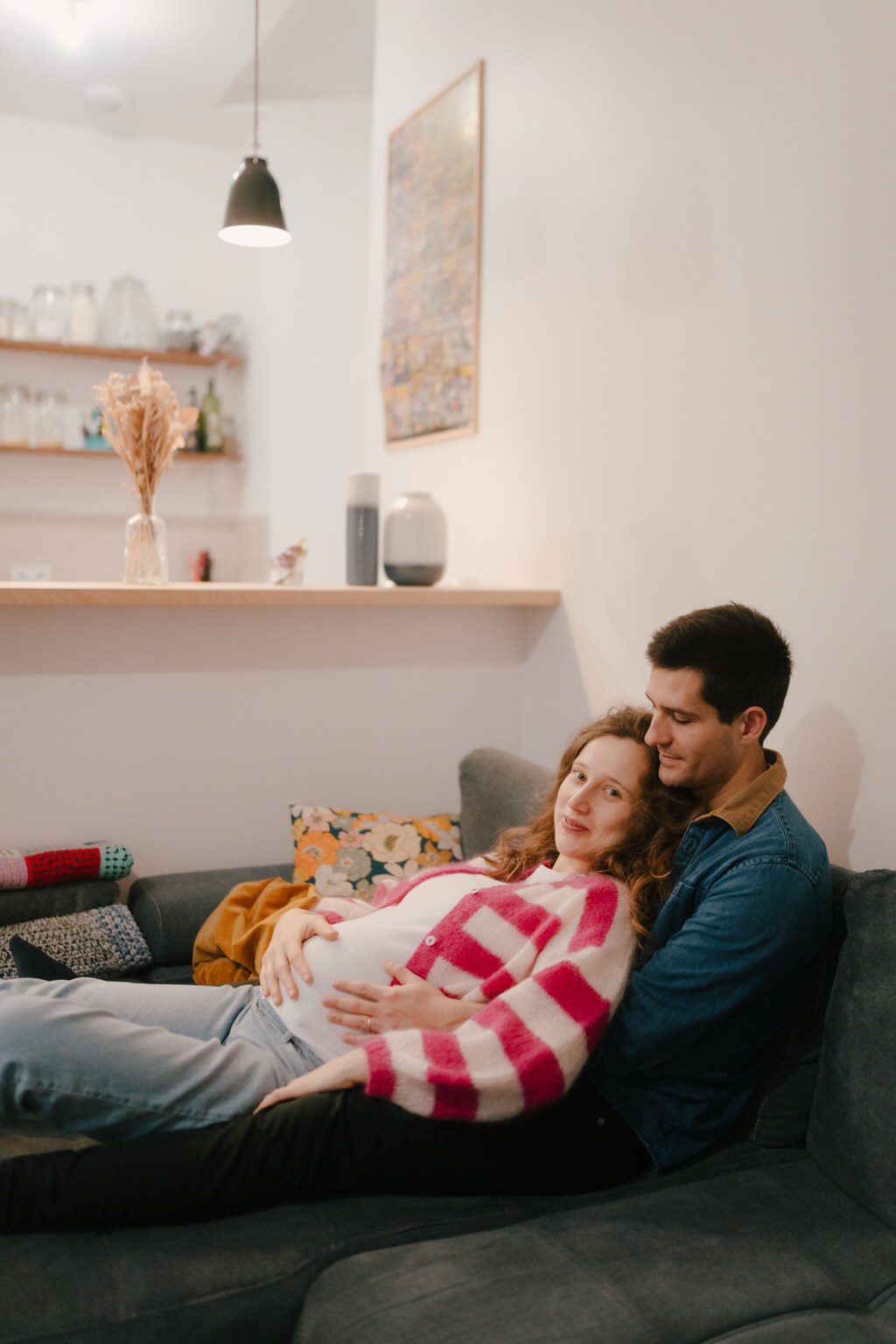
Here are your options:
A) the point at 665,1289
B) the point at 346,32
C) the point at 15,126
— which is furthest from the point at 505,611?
the point at 15,126

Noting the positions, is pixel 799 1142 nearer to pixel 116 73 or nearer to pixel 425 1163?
pixel 425 1163

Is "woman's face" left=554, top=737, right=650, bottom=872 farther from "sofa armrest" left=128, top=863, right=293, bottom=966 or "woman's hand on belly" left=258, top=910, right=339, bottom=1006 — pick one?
"sofa armrest" left=128, top=863, right=293, bottom=966

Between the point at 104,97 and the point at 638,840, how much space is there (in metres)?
4.12

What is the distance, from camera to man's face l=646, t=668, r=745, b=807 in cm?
148

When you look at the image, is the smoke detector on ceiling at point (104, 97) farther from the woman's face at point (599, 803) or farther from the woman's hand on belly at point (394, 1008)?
the woman's hand on belly at point (394, 1008)

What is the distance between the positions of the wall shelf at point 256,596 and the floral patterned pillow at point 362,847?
1.52 ft

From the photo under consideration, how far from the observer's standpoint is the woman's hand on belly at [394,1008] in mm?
1405

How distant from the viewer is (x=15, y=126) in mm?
4484

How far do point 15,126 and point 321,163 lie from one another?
1377mm

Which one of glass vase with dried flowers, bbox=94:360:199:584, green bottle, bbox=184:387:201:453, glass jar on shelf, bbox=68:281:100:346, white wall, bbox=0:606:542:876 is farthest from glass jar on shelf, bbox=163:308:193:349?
white wall, bbox=0:606:542:876

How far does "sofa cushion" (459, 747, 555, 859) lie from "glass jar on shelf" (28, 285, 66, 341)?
319 cm

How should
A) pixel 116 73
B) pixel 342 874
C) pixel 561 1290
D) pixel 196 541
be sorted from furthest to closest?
pixel 196 541
pixel 116 73
pixel 342 874
pixel 561 1290

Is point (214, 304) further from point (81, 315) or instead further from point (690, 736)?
point (690, 736)

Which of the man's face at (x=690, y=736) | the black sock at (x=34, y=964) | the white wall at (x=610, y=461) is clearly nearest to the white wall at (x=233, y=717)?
the white wall at (x=610, y=461)
